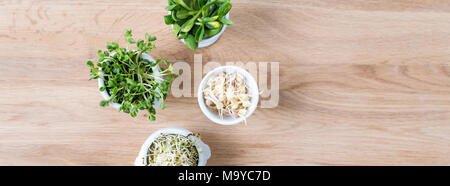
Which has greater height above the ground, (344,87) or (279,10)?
(279,10)

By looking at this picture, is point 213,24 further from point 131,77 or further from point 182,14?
point 131,77

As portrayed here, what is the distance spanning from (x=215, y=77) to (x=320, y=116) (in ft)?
1.18

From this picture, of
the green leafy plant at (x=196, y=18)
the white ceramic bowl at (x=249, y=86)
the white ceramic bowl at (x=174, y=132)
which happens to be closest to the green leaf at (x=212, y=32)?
the green leafy plant at (x=196, y=18)

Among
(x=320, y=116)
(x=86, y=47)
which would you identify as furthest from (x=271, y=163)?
(x=86, y=47)

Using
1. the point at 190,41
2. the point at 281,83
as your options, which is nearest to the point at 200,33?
the point at 190,41

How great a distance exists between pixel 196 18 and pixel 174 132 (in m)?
0.33

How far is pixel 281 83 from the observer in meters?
0.91

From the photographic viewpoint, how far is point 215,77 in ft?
2.77

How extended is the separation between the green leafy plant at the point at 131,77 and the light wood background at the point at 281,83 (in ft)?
0.43

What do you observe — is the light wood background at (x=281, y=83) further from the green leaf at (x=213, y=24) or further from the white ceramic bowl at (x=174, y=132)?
the green leaf at (x=213, y=24)

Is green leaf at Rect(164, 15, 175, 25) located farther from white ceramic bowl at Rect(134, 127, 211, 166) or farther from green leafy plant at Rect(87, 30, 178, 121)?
white ceramic bowl at Rect(134, 127, 211, 166)

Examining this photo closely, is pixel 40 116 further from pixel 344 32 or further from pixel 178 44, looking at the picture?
pixel 344 32

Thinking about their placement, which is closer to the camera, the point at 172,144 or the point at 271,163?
the point at 172,144
